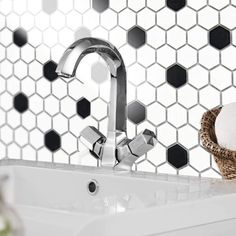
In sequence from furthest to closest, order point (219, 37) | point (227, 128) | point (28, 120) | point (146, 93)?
point (28, 120)
point (146, 93)
point (219, 37)
point (227, 128)

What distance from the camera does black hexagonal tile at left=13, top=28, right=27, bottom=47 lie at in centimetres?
169

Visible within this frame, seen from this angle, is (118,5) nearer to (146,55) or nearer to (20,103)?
(146,55)

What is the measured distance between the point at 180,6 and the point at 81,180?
0.47m

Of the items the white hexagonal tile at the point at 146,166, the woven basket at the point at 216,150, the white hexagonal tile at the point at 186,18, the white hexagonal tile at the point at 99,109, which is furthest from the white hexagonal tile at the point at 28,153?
the woven basket at the point at 216,150

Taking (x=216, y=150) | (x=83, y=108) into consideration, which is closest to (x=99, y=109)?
(x=83, y=108)

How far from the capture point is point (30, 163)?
1.36 metres

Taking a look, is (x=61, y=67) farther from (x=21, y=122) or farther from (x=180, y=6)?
(x=21, y=122)

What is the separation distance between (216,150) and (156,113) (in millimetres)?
368

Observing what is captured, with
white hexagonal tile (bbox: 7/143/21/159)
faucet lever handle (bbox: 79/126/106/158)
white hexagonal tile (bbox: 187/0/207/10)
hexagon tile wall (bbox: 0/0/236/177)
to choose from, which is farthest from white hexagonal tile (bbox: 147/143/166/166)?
white hexagonal tile (bbox: 7/143/21/159)

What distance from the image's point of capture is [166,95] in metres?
1.43

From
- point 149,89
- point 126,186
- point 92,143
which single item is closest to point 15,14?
point 149,89

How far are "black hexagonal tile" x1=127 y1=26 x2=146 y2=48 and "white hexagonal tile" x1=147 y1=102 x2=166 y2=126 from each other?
0.47ft

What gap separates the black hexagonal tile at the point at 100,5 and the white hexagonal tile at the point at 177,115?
1.00ft

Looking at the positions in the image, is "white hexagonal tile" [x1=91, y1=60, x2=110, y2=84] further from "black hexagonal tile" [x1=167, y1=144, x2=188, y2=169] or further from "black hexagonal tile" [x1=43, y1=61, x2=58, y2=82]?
"black hexagonal tile" [x1=167, y1=144, x2=188, y2=169]
